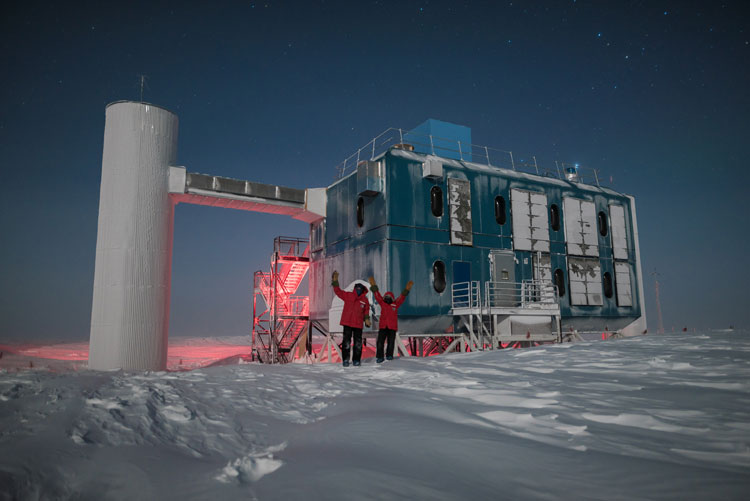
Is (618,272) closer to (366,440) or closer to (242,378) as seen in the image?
(242,378)

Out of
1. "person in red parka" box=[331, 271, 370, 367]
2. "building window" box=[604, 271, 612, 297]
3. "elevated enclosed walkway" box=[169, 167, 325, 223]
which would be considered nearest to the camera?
"person in red parka" box=[331, 271, 370, 367]

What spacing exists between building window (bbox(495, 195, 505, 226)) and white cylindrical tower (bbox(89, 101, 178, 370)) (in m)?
14.0

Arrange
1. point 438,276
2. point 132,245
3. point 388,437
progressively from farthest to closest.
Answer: point 438,276, point 132,245, point 388,437

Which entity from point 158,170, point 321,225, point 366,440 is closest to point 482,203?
point 321,225

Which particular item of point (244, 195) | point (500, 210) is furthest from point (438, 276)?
point (244, 195)

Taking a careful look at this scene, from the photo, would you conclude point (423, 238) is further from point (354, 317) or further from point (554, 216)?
point (354, 317)

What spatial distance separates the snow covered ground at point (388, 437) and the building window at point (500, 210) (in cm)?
1486

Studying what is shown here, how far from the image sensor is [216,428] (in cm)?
515

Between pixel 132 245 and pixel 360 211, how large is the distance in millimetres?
9111

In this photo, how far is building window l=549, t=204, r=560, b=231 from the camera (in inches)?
954

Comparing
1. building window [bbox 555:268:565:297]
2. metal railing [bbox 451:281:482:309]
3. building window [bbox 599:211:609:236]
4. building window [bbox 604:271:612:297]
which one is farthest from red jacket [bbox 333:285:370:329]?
building window [bbox 599:211:609:236]

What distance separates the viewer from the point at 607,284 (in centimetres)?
2583

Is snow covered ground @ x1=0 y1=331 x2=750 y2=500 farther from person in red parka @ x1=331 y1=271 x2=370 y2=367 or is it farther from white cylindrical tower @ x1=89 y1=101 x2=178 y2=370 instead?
white cylindrical tower @ x1=89 y1=101 x2=178 y2=370

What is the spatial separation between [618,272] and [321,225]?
51.6 ft
